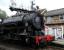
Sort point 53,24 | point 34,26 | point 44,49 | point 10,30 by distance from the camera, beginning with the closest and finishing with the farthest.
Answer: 1. point 44,49
2. point 34,26
3. point 10,30
4. point 53,24

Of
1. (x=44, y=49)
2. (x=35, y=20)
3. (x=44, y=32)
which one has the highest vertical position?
(x=35, y=20)

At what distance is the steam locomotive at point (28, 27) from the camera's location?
1098 centimetres

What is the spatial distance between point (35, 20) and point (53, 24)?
1623 centimetres

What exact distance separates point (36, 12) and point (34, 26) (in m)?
1.15

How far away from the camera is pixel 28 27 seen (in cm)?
1126

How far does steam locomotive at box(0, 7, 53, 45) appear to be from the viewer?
11.0m

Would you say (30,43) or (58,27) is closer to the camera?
(30,43)

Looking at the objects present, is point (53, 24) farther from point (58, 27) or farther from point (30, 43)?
point (30, 43)

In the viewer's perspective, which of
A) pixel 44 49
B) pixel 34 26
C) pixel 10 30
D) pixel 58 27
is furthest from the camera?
pixel 58 27

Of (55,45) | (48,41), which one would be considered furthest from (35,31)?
(55,45)

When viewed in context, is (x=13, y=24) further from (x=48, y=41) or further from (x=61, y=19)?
(x=61, y=19)

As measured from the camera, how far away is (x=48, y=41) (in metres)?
11.7

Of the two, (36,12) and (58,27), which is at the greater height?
(36,12)

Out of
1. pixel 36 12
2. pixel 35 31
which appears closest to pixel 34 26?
pixel 35 31
